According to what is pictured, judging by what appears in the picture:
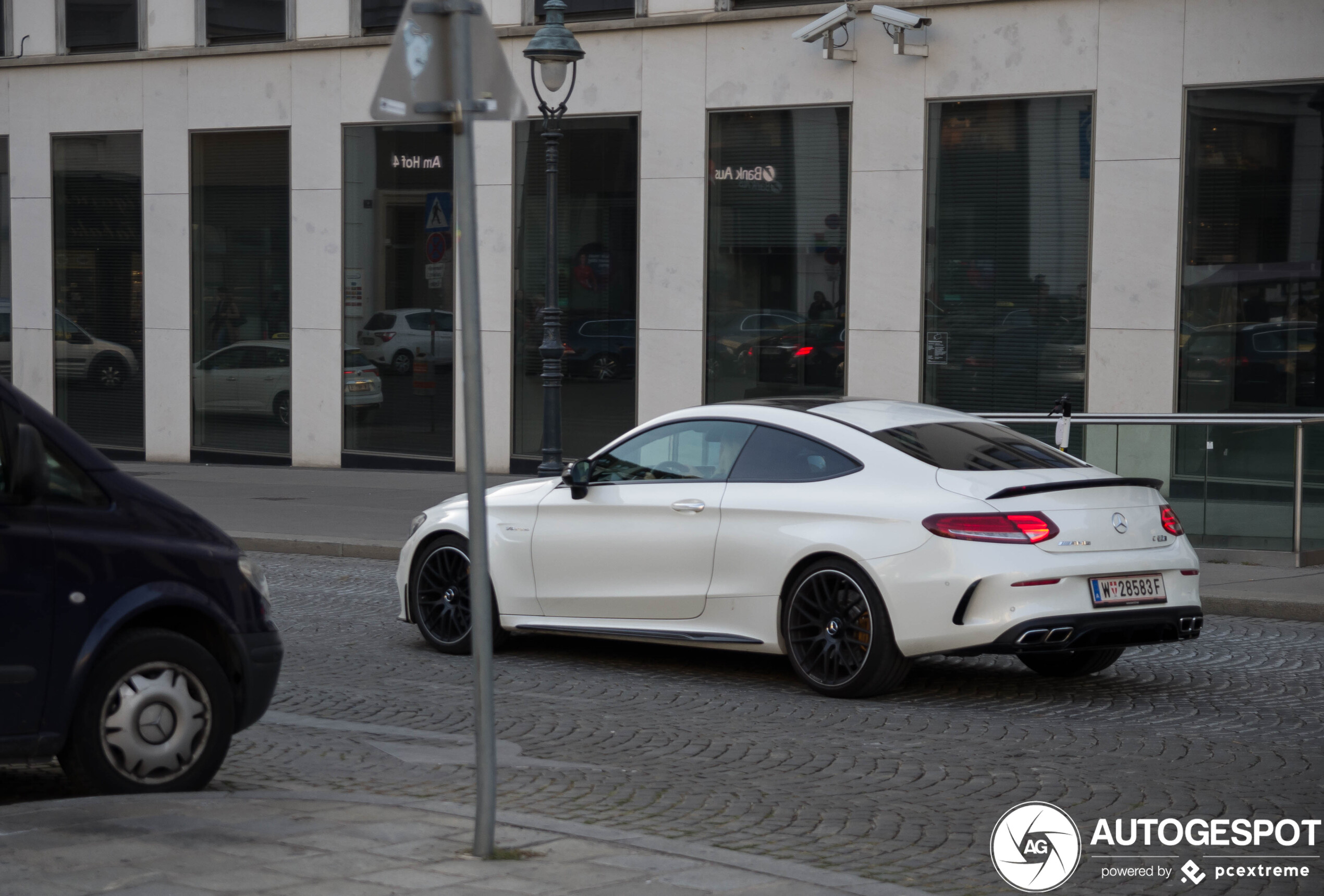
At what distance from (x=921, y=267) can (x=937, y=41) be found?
2510mm

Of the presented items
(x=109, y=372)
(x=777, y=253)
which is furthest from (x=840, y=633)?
(x=109, y=372)

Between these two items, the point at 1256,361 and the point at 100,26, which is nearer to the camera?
the point at 1256,361

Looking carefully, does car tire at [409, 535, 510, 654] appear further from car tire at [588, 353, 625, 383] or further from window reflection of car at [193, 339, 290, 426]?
window reflection of car at [193, 339, 290, 426]

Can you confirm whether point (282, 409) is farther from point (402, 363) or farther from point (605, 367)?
point (605, 367)

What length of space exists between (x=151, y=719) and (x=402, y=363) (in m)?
16.8

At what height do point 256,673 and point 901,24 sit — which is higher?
point 901,24

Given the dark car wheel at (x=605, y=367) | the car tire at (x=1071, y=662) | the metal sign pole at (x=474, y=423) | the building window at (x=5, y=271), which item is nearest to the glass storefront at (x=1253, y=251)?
the dark car wheel at (x=605, y=367)

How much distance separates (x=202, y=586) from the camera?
6.09 m

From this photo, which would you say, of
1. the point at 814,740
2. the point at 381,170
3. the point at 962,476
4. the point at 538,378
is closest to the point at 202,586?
the point at 814,740

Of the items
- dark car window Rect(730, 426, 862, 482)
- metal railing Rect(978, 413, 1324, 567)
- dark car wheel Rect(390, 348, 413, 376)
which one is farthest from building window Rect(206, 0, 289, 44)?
dark car window Rect(730, 426, 862, 482)

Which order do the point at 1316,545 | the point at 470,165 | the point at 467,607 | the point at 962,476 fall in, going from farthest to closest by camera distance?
the point at 1316,545, the point at 467,607, the point at 962,476, the point at 470,165

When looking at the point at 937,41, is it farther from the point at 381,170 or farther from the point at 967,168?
the point at 381,170

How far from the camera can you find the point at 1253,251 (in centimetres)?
1761
